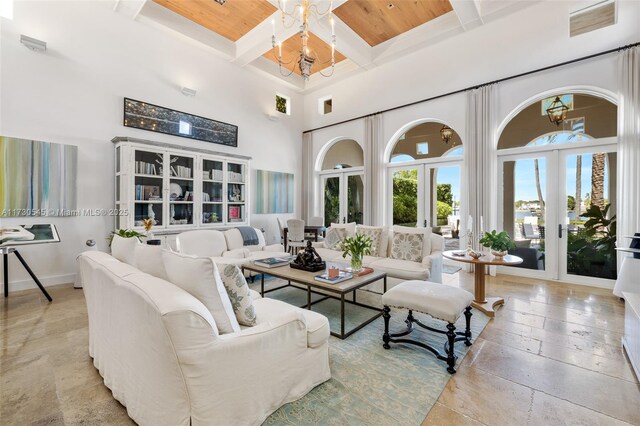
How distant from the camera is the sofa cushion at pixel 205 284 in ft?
4.77

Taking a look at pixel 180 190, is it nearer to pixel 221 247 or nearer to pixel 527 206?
pixel 221 247

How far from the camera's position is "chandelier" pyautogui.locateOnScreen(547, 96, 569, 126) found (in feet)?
14.8

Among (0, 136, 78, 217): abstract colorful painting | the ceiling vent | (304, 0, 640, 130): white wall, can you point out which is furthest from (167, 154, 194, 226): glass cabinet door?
the ceiling vent

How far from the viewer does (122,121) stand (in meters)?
4.72

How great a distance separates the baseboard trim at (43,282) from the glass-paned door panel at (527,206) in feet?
23.8

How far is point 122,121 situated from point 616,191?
306 inches

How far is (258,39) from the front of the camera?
5.47 metres

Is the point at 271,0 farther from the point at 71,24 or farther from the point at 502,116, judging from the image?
the point at 502,116

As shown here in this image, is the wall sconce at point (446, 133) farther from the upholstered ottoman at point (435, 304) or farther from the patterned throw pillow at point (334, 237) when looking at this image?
the upholstered ottoman at point (435, 304)

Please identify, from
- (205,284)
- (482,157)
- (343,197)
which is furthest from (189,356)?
(343,197)

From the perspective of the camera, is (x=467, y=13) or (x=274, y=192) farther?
(x=274, y=192)

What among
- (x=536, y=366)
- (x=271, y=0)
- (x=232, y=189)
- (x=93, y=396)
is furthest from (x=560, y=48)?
(x=93, y=396)

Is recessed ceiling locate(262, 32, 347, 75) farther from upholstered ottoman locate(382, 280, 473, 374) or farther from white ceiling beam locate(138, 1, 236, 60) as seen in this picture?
upholstered ottoman locate(382, 280, 473, 374)

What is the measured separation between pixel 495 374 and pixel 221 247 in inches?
154
